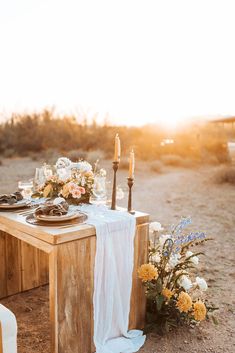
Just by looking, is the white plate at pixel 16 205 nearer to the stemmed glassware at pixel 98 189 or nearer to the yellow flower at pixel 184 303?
the stemmed glassware at pixel 98 189

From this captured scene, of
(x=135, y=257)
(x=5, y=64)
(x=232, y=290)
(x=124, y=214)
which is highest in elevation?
(x=5, y=64)

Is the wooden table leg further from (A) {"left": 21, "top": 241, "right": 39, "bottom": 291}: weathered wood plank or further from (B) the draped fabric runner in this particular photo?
(A) {"left": 21, "top": 241, "right": 39, "bottom": 291}: weathered wood plank

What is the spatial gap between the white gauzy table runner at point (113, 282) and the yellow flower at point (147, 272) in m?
0.08

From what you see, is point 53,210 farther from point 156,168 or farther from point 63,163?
point 156,168

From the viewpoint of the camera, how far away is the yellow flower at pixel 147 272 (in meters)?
2.44

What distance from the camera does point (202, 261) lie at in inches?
166

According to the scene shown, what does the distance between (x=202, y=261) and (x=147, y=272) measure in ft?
6.55

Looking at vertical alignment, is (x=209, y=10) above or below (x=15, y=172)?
above

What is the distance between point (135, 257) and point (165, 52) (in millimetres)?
7145

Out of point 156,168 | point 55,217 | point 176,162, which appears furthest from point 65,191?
point 176,162

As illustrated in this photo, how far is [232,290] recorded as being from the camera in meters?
3.44

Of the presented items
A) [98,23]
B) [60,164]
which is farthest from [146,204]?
[60,164]

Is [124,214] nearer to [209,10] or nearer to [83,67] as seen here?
[209,10]

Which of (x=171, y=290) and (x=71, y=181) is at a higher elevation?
(x=71, y=181)
